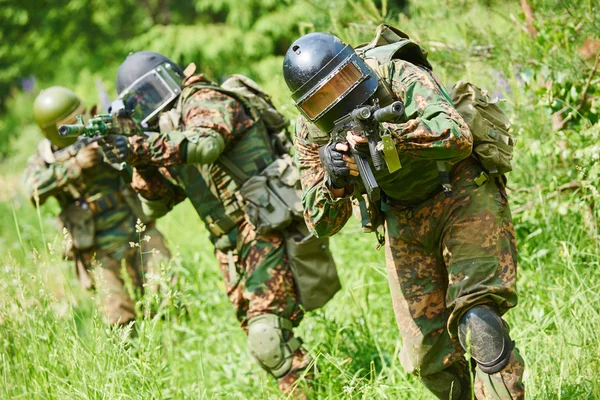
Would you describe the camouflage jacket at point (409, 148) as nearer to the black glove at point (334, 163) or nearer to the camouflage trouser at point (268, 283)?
the black glove at point (334, 163)

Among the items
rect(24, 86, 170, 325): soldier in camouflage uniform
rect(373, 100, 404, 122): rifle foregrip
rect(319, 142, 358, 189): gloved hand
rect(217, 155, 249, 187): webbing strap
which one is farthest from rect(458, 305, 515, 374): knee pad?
rect(24, 86, 170, 325): soldier in camouflage uniform

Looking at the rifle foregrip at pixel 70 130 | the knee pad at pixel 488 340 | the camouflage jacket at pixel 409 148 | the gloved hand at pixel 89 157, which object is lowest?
the knee pad at pixel 488 340

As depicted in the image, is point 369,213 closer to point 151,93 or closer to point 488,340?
point 488,340

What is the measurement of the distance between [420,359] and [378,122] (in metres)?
1.19

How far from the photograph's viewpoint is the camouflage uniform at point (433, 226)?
281cm

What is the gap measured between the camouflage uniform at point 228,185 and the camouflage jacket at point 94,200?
59.0 inches

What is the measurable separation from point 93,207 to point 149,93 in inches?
73.5

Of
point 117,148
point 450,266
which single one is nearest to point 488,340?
point 450,266

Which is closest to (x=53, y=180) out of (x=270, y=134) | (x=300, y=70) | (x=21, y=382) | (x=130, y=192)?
(x=130, y=192)

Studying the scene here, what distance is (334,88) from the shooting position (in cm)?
297

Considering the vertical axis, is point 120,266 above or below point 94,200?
below

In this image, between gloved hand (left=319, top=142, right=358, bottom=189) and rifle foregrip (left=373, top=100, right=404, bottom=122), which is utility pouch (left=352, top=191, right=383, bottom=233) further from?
rifle foregrip (left=373, top=100, right=404, bottom=122)

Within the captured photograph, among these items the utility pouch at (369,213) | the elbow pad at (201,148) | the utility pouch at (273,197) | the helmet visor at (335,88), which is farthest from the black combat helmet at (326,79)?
the utility pouch at (273,197)

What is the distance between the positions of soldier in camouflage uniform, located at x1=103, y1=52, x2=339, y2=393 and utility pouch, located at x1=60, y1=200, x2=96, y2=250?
1463 mm
